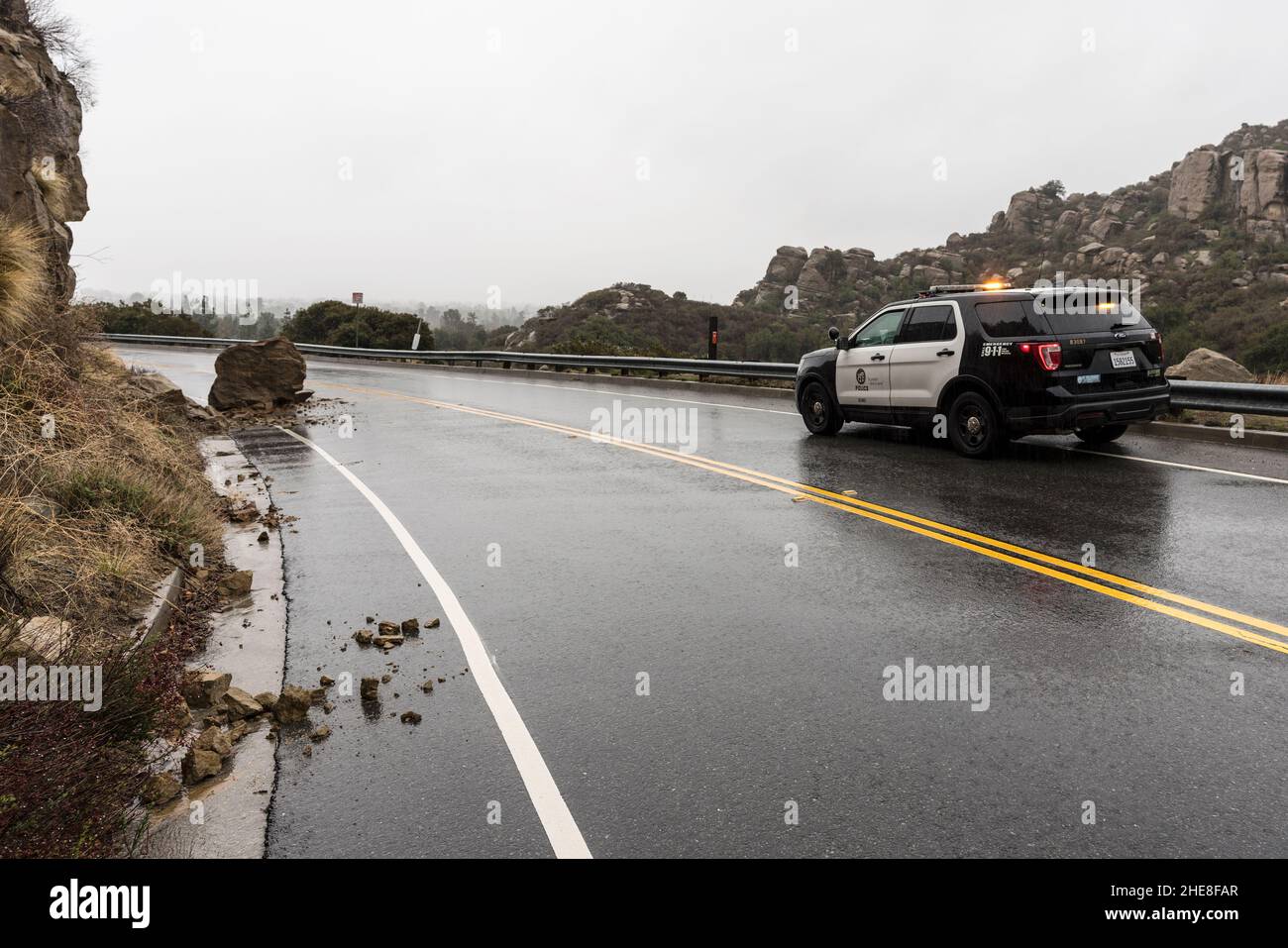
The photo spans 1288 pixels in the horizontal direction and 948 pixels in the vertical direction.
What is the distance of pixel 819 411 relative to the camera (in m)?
14.1

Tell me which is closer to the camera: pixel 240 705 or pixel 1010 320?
pixel 240 705

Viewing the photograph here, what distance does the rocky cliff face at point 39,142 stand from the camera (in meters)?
11.5

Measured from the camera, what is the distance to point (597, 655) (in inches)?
207

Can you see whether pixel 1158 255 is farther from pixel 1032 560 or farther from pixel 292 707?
pixel 292 707

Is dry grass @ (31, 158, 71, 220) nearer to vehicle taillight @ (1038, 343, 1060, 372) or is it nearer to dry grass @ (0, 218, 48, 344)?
dry grass @ (0, 218, 48, 344)

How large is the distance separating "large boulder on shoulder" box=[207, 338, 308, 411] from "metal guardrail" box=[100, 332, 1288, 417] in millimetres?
3199

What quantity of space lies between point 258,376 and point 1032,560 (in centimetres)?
1751

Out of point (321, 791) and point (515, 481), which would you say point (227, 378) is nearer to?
point (515, 481)

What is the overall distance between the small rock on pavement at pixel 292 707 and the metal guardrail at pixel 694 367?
1194 centimetres

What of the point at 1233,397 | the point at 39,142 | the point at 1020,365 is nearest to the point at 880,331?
the point at 1020,365

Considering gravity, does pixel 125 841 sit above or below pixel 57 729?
below

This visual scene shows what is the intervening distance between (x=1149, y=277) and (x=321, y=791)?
77.5m
